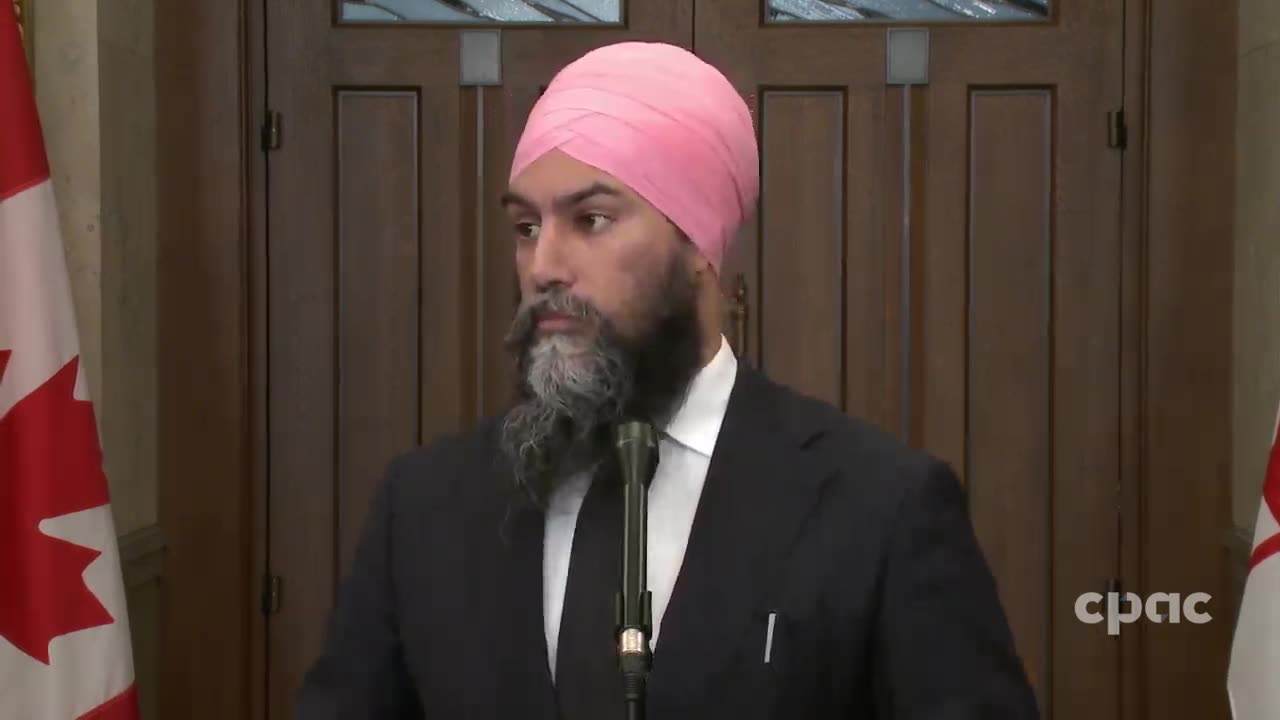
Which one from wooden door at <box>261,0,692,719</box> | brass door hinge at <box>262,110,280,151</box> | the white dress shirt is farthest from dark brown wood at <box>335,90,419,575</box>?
the white dress shirt

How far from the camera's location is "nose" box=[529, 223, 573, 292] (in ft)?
3.75

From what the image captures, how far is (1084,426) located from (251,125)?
1.82 meters

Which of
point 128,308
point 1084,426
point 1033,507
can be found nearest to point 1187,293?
point 1084,426

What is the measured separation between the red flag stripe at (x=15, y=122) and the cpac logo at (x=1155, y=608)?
2.17 metres

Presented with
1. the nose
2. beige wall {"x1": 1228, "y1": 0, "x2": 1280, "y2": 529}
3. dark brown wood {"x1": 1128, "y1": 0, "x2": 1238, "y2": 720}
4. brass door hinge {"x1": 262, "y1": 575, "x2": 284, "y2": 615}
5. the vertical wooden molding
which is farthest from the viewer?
brass door hinge {"x1": 262, "y1": 575, "x2": 284, "y2": 615}

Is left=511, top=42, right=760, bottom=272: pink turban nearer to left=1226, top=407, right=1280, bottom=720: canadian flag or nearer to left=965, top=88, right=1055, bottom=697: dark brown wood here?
left=1226, top=407, right=1280, bottom=720: canadian flag

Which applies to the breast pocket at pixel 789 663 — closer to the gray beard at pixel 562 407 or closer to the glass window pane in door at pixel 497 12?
the gray beard at pixel 562 407

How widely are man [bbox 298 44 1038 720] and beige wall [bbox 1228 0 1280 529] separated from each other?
163cm

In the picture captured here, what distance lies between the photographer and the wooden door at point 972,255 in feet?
9.37

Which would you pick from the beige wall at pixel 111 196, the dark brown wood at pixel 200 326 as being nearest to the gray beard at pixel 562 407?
the beige wall at pixel 111 196

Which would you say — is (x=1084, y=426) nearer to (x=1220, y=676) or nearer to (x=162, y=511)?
(x=1220, y=676)

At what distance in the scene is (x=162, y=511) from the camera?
2840 mm

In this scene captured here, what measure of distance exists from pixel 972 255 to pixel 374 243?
1234 mm

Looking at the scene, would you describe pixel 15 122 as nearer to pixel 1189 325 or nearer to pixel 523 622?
pixel 523 622
